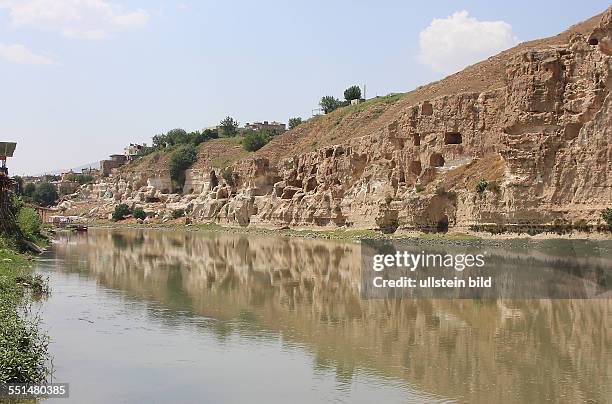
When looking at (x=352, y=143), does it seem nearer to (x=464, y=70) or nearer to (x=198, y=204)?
(x=464, y=70)

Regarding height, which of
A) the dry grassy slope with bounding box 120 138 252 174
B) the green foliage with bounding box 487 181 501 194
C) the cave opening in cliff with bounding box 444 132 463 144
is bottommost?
the green foliage with bounding box 487 181 501 194

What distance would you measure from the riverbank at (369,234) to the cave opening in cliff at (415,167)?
212 inches

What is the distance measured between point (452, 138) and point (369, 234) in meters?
8.89

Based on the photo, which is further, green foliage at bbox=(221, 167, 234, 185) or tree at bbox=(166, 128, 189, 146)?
tree at bbox=(166, 128, 189, 146)

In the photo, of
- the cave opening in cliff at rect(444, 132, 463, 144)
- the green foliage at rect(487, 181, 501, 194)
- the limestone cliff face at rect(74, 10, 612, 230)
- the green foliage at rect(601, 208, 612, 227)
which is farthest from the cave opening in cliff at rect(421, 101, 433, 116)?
the green foliage at rect(601, 208, 612, 227)

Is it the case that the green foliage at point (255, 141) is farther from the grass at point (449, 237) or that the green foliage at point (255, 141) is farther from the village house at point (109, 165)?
the grass at point (449, 237)

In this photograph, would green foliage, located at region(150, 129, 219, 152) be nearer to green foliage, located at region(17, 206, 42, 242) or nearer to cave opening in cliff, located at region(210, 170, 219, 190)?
cave opening in cliff, located at region(210, 170, 219, 190)

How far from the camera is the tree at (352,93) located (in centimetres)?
9625

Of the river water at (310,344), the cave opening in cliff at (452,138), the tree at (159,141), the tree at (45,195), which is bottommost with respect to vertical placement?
the river water at (310,344)

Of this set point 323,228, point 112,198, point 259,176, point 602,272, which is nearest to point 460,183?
point 323,228

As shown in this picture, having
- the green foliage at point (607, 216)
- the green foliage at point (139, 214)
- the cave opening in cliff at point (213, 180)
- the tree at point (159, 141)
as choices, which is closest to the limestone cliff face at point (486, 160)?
the green foliage at point (607, 216)

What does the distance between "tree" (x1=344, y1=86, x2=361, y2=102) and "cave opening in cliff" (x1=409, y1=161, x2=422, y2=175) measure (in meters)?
42.1

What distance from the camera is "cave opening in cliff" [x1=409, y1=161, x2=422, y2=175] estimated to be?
54875 mm

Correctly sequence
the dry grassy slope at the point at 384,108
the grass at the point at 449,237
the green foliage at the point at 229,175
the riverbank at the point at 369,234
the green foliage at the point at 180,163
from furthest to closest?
the green foliage at the point at 180,163
the green foliage at the point at 229,175
the dry grassy slope at the point at 384,108
the grass at the point at 449,237
the riverbank at the point at 369,234
